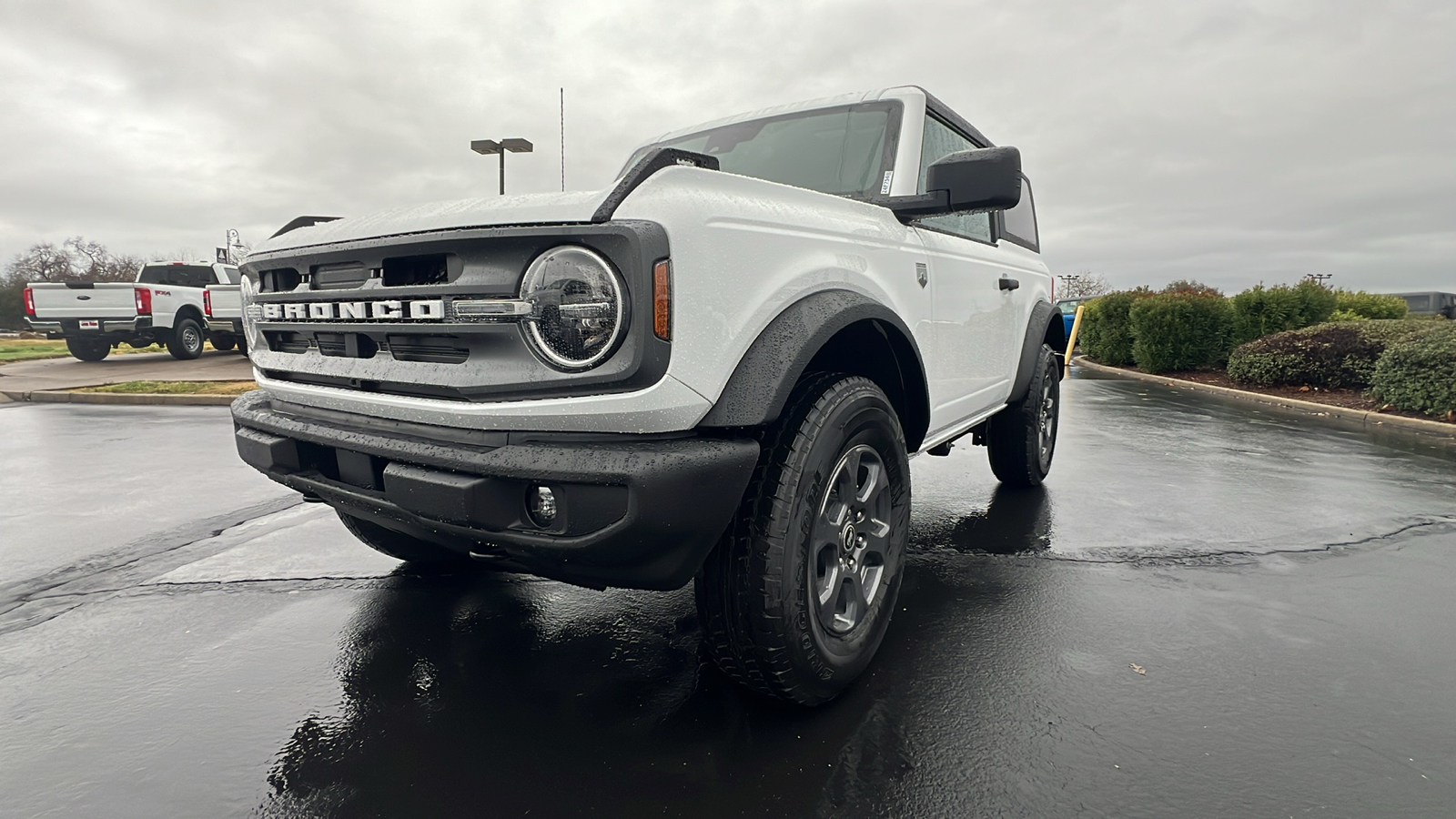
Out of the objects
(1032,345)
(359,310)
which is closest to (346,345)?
(359,310)

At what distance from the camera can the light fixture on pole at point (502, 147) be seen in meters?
10.5

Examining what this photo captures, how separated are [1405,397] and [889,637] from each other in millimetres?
9369

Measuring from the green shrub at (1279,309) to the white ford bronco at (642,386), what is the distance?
43.5 feet

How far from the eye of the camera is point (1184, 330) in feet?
45.1

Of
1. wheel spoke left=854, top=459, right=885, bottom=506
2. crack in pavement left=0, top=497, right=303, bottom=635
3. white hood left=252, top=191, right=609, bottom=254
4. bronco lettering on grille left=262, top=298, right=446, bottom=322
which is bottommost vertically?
crack in pavement left=0, top=497, right=303, bottom=635

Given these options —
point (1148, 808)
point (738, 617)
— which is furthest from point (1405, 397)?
point (738, 617)

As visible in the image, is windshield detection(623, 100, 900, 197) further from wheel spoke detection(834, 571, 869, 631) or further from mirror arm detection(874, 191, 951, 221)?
wheel spoke detection(834, 571, 869, 631)

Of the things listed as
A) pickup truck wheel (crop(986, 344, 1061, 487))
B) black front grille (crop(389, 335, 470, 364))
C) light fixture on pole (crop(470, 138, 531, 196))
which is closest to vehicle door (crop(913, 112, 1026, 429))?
pickup truck wheel (crop(986, 344, 1061, 487))

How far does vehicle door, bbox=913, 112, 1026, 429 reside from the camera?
3.14m

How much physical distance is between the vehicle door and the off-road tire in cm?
1856

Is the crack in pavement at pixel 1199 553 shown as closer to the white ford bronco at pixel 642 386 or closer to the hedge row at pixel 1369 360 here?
the white ford bronco at pixel 642 386

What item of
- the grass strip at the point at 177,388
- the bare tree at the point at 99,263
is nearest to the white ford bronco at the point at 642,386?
the grass strip at the point at 177,388

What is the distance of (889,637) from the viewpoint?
110 inches

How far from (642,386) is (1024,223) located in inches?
158
